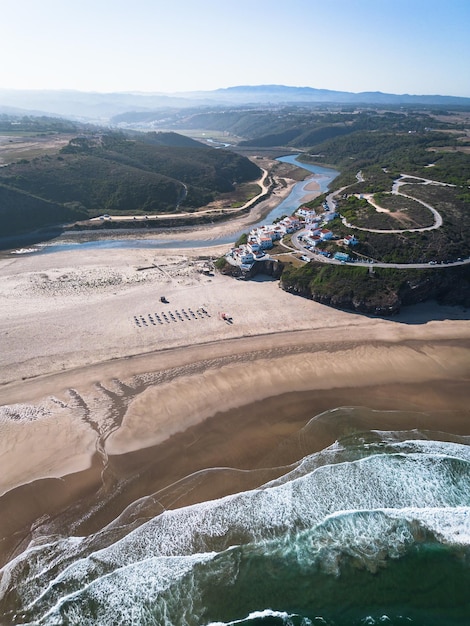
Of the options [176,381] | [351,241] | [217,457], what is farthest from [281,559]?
[351,241]

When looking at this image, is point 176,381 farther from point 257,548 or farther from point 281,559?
point 281,559

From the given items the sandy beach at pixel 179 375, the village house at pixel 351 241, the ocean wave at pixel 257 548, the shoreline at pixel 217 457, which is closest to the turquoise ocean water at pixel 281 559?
the ocean wave at pixel 257 548

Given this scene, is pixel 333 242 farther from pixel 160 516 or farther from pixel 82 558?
pixel 82 558

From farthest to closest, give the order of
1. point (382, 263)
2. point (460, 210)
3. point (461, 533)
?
point (460, 210) < point (382, 263) < point (461, 533)

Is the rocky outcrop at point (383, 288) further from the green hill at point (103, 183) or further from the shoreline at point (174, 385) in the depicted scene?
the green hill at point (103, 183)

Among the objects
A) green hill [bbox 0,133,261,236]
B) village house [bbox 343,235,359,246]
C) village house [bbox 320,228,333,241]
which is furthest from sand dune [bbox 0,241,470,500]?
green hill [bbox 0,133,261,236]

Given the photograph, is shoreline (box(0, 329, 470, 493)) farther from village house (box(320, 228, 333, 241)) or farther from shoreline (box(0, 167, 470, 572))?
village house (box(320, 228, 333, 241))

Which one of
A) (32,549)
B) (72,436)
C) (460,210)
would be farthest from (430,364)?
(460,210)
